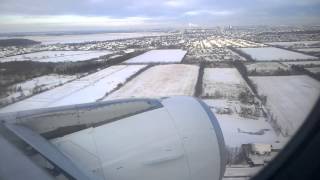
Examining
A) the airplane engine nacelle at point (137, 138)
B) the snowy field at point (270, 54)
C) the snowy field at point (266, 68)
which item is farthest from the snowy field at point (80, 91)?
the snowy field at point (270, 54)

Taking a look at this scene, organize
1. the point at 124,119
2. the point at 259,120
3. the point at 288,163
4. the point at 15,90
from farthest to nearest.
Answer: the point at 259,120
the point at 15,90
the point at 124,119
the point at 288,163

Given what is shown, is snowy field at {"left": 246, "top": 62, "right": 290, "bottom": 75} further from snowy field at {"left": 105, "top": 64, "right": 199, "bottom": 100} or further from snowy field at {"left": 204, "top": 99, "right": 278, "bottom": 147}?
snowy field at {"left": 204, "top": 99, "right": 278, "bottom": 147}

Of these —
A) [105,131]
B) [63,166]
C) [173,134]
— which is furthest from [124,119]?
[63,166]

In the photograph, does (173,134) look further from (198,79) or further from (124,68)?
(124,68)

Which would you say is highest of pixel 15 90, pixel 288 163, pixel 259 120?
pixel 288 163

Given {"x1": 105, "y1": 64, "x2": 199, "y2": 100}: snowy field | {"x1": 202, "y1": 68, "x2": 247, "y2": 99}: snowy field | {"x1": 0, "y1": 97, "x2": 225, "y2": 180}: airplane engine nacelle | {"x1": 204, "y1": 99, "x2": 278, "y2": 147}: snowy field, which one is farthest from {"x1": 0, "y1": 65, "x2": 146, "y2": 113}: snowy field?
{"x1": 204, "y1": 99, "x2": 278, "y2": 147}: snowy field

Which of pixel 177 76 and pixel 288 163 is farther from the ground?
pixel 288 163

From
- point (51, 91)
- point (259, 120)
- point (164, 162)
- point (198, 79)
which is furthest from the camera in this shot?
point (198, 79)

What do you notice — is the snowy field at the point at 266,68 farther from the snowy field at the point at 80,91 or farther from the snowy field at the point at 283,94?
the snowy field at the point at 80,91
